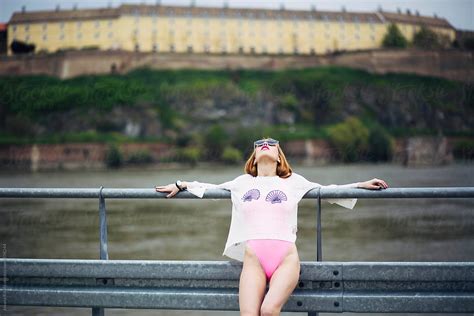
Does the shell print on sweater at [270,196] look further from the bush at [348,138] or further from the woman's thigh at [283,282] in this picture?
the bush at [348,138]

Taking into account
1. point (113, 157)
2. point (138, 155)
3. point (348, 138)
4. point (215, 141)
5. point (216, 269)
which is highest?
point (348, 138)

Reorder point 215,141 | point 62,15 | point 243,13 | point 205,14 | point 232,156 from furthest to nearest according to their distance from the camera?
point 62,15, point 243,13, point 205,14, point 215,141, point 232,156

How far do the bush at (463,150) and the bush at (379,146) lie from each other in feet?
19.8

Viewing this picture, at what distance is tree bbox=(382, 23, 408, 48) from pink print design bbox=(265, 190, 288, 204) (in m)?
74.2

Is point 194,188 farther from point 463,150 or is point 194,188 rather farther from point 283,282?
point 463,150

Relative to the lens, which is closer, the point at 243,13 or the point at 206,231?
the point at 206,231

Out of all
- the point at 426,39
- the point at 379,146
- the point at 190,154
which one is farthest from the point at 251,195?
the point at 426,39

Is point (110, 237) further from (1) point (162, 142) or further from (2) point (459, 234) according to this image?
(1) point (162, 142)

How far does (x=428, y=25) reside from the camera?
76438mm

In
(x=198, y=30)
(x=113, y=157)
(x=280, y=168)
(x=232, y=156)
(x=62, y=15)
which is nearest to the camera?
(x=280, y=168)

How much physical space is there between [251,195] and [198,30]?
3010 inches

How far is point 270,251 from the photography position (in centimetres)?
341

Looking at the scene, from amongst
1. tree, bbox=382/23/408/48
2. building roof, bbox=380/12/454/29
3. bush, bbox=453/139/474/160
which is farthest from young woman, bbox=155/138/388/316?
building roof, bbox=380/12/454/29

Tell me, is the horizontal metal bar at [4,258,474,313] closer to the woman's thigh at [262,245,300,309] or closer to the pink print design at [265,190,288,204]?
the woman's thigh at [262,245,300,309]
